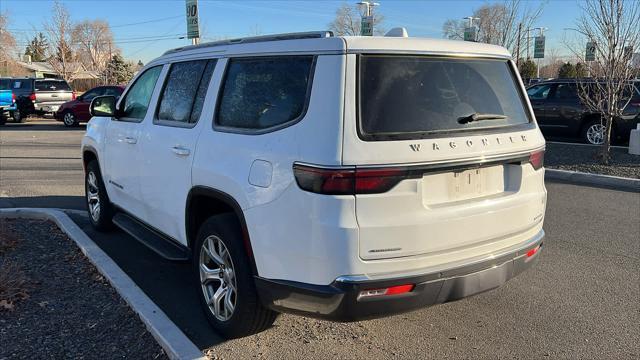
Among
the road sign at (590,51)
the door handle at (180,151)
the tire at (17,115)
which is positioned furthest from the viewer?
the tire at (17,115)

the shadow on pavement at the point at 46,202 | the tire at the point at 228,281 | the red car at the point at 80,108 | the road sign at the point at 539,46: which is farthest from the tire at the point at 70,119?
the road sign at the point at 539,46

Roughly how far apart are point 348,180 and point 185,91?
1944mm

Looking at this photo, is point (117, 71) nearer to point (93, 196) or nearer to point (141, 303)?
point (93, 196)

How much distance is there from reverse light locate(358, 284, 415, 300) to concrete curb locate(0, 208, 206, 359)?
104 cm

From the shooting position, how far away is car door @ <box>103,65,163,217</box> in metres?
4.66

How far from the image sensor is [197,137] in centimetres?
362

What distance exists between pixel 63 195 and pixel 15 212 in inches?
67.7

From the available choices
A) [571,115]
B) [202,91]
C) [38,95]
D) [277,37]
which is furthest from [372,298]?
[38,95]

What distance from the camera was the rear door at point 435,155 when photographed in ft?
8.91

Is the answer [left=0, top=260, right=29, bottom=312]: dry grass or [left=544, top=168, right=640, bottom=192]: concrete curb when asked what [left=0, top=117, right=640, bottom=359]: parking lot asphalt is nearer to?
[left=0, top=260, right=29, bottom=312]: dry grass

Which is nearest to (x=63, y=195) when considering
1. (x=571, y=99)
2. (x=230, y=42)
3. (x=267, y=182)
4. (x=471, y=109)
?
(x=230, y=42)

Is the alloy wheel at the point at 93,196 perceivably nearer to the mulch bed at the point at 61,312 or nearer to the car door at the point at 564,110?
the mulch bed at the point at 61,312

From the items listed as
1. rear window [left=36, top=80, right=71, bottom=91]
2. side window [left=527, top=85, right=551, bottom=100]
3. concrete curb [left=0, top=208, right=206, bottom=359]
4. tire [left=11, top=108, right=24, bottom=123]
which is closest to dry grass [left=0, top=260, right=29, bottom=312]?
concrete curb [left=0, top=208, right=206, bottom=359]

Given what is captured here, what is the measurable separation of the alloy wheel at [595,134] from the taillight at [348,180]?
12069 mm
